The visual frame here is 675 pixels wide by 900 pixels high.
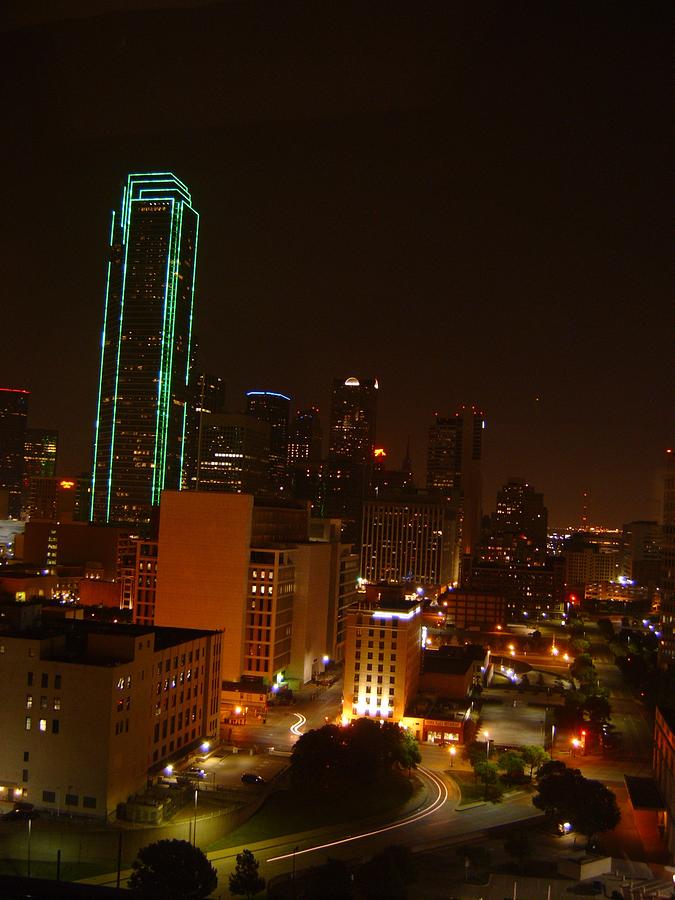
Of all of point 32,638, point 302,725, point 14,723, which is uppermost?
point 32,638

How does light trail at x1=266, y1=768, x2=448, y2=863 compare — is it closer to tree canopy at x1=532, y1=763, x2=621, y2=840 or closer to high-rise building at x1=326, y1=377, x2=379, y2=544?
tree canopy at x1=532, y1=763, x2=621, y2=840

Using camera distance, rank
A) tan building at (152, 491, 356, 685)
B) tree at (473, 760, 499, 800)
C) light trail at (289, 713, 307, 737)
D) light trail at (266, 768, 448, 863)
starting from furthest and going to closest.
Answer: tan building at (152, 491, 356, 685), light trail at (289, 713, 307, 737), tree at (473, 760, 499, 800), light trail at (266, 768, 448, 863)

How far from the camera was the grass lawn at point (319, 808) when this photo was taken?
24.4m

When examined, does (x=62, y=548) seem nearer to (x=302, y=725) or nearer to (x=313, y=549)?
(x=313, y=549)

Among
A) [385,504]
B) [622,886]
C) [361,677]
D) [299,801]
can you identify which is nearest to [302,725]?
[361,677]

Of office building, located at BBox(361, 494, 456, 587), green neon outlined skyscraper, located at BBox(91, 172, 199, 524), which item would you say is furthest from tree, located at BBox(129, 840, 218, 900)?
green neon outlined skyscraper, located at BBox(91, 172, 199, 524)

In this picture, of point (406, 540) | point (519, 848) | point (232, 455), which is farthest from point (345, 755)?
point (232, 455)

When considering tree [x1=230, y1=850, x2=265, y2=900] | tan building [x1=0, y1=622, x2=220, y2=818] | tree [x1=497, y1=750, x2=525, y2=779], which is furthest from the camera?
tree [x1=497, y1=750, x2=525, y2=779]

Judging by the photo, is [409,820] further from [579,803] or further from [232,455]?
[232,455]

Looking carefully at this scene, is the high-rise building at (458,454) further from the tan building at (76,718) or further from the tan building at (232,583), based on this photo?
the tan building at (76,718)

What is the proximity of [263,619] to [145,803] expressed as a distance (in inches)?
699

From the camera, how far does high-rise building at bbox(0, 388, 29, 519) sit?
164 meters

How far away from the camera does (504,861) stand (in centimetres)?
2275

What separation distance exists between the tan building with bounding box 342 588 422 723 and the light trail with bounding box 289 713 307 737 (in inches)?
75.8
